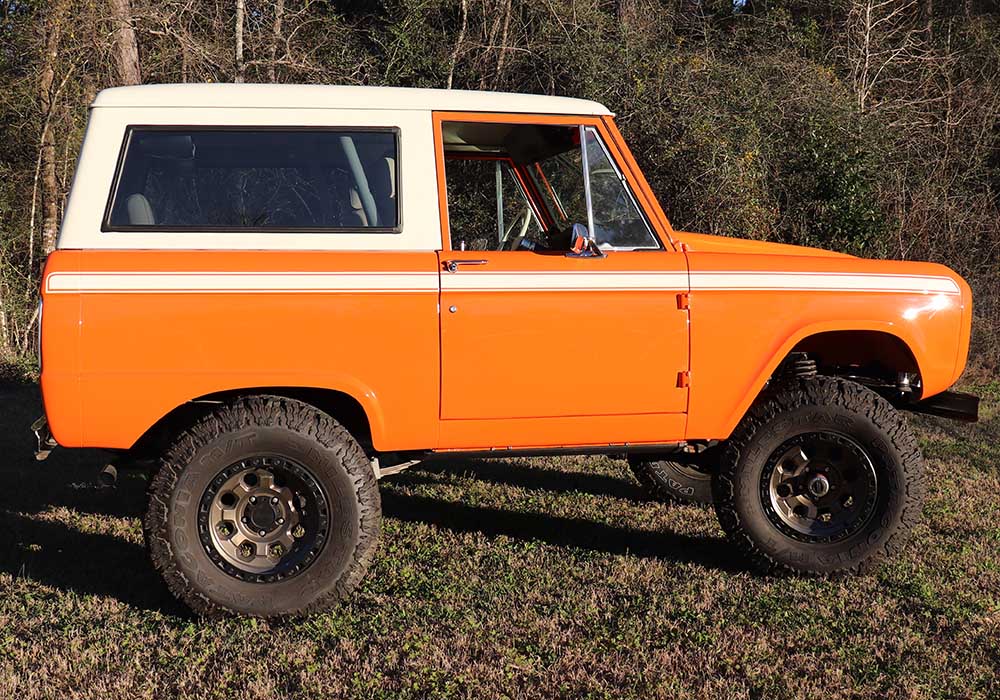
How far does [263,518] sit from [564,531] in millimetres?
1860

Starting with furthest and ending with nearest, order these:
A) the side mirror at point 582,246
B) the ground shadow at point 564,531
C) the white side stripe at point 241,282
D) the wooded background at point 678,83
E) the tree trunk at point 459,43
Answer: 1. the tree trunk at point 459,43
2. the wooded background at point 678,83
3. the ground shadow at point 564,531
4. the side mirror at point 582,246
5. the white side stripe at point 241,282

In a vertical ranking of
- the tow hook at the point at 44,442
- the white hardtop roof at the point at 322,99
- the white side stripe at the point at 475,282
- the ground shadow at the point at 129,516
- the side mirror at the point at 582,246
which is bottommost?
the ground shadow at the point at 129,516

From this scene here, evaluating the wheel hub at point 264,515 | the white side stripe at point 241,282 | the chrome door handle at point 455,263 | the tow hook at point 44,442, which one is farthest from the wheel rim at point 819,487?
the tow hook at point 44,442

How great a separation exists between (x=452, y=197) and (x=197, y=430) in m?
1.81

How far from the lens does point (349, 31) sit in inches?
500

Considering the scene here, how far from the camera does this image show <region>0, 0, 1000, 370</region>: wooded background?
32.8 feet

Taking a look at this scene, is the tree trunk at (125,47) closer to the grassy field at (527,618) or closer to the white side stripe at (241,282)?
the grassy field at (527,618)

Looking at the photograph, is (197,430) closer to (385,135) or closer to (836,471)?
(385,135)

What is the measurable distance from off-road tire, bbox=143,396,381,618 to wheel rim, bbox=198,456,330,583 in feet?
0.11

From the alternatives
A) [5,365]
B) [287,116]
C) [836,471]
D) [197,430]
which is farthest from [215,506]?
[5,365]

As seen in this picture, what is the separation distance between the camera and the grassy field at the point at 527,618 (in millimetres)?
3406

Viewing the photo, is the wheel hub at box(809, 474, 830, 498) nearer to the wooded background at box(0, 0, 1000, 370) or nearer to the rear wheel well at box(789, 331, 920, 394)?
the rear wheel well at box(789, 331, 920, 394)

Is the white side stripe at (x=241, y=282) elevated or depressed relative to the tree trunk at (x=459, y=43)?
depressed

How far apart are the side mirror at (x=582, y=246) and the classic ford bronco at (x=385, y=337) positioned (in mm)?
15
